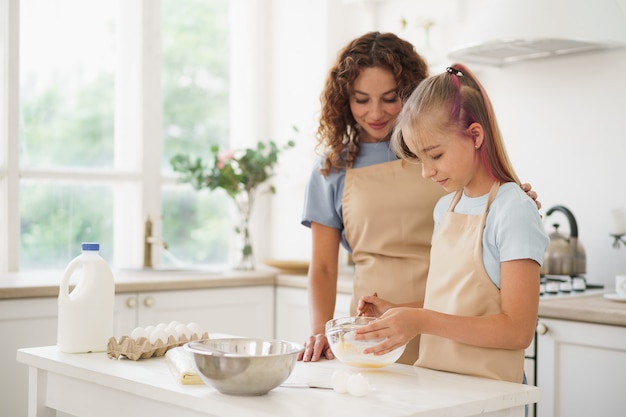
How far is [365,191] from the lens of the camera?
220cm

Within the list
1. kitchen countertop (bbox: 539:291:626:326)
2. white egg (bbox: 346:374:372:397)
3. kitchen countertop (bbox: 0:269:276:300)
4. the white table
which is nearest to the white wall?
kitchen countertop (bbox: 539:291:626:326)

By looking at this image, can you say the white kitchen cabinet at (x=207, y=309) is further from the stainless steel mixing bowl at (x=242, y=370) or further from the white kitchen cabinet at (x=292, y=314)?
the stainless steel mixing bowl at (x=242, y=370)

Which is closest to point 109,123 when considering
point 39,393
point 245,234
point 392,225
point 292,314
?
point 245,234

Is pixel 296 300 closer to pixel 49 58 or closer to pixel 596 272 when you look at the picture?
pixel 596 272

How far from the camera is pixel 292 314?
3.44m

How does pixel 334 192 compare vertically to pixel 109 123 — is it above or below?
below

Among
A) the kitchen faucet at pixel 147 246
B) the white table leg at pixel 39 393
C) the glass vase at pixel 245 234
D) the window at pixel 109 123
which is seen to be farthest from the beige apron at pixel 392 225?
the window at pixel 109 123

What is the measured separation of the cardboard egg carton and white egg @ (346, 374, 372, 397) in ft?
1.80

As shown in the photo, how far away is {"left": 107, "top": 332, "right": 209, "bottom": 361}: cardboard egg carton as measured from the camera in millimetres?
1775

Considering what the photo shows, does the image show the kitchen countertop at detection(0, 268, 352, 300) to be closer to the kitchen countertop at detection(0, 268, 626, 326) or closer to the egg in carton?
the kitchen countertop at detection(0, 268, 626, 326)

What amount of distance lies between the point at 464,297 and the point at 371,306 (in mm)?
281

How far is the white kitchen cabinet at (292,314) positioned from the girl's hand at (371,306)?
56.9 inches

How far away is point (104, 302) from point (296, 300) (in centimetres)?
161

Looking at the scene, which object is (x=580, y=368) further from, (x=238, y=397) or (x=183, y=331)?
(x=238, y=397)
